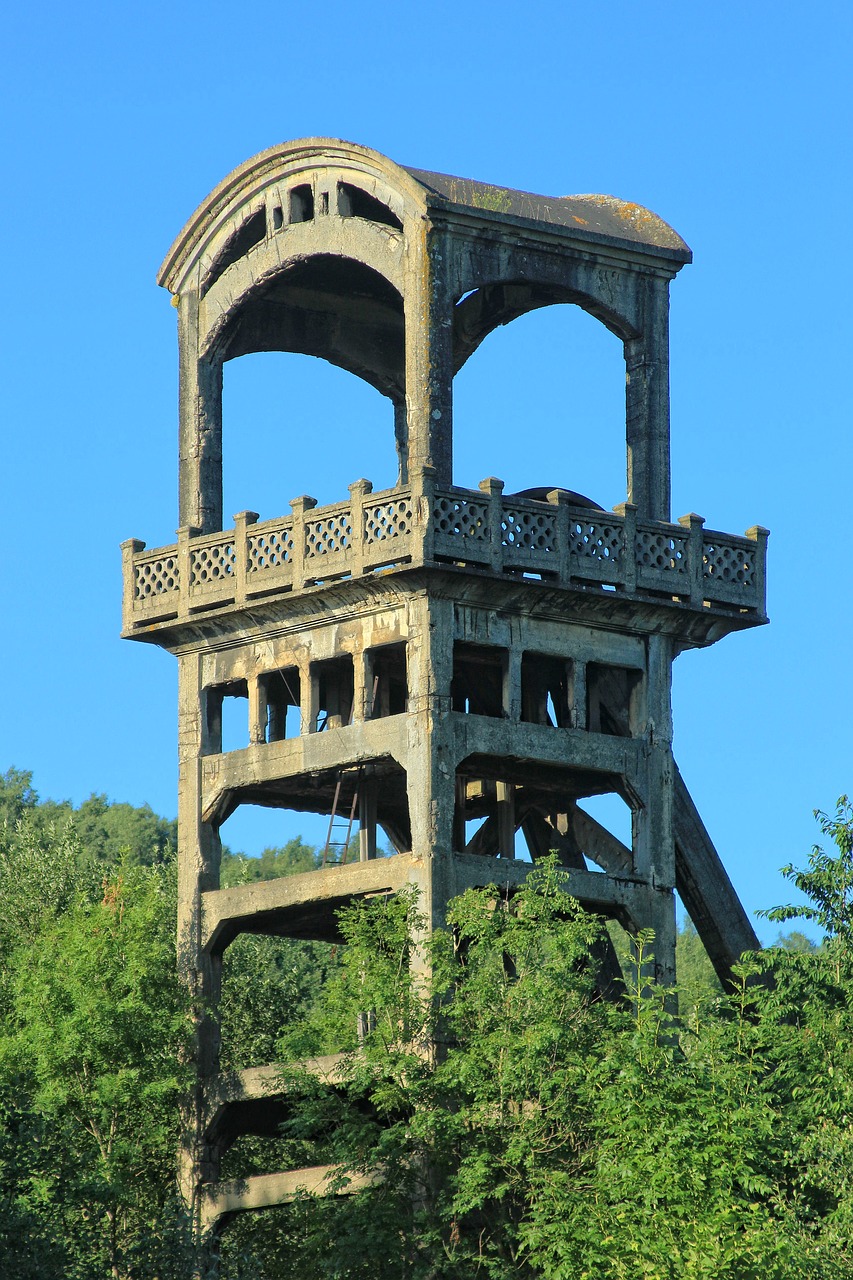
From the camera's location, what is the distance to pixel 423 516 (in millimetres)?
42812

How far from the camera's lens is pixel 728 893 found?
153 ft

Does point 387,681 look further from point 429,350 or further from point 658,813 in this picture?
point 429,350

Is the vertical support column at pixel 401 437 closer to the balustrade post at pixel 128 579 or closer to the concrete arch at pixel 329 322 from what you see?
the concrete arch at pixel 329 322

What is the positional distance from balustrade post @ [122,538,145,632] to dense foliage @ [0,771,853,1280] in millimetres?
4150


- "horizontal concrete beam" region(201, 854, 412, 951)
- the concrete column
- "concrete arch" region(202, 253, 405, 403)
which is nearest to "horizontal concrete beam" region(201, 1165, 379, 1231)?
"horizontal concrete beam" region(201, 854, 412, 951)

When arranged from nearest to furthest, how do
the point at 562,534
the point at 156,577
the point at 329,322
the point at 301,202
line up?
the point at 562,534
the point at 301,202
the point at 156,577
the point at 329,322

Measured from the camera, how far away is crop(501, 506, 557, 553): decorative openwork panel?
43.8 metres

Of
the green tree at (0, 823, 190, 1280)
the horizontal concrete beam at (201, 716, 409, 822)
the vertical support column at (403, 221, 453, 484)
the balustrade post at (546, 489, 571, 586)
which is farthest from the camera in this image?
the balustrade post at (546, 489, 571, 586)

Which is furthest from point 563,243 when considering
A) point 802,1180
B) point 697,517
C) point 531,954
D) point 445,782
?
point 802,1180

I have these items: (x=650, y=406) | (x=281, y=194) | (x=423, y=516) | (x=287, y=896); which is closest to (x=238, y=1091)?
(x=287, y=896)

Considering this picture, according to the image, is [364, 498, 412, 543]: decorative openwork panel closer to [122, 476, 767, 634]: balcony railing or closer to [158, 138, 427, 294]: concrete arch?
[122, 476, 767, 634]: balcony railing

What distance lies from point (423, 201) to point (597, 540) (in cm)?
515

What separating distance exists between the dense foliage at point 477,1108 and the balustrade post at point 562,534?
444 centimetres

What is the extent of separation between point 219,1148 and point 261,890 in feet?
11.8
